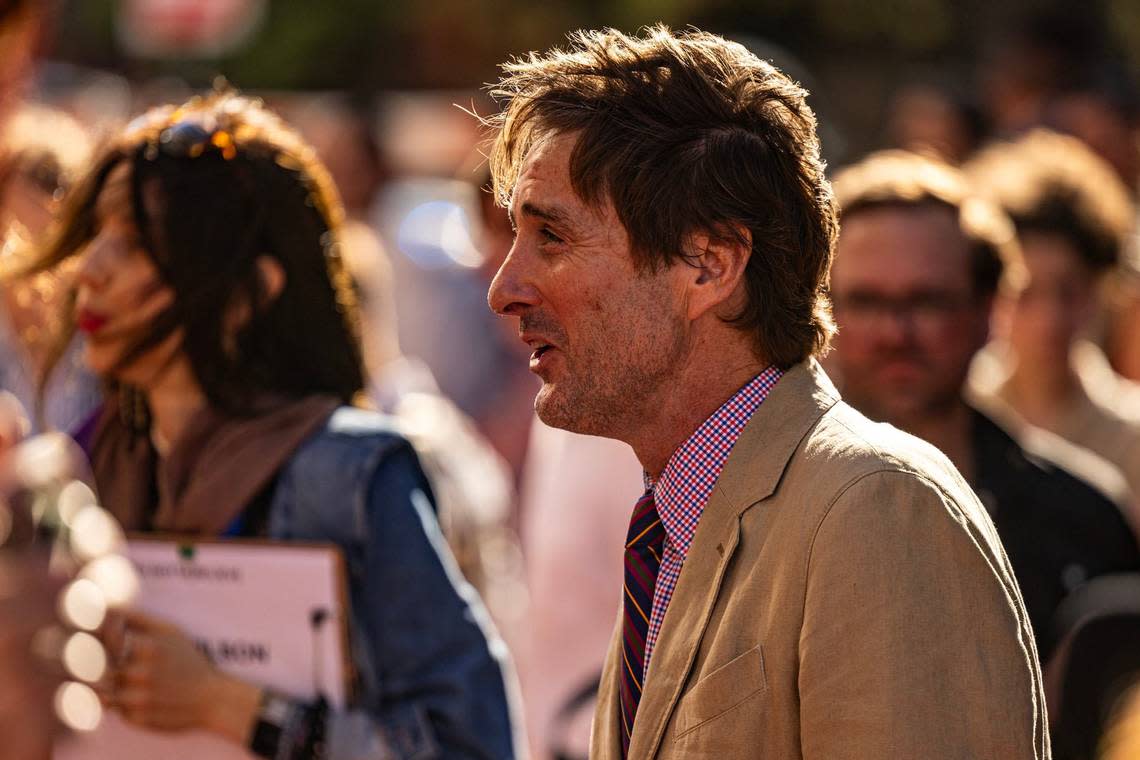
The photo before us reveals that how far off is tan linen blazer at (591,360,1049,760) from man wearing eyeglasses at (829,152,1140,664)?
1.59m

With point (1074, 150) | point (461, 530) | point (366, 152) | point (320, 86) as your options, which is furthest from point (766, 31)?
point (461, 530)

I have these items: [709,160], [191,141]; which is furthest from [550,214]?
[191,141]

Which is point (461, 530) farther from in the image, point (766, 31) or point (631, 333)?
point (766, 31)

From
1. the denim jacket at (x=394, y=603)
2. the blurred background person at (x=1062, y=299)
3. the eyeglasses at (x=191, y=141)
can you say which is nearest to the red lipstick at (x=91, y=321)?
the eyeglasses at (x=191, y=141)

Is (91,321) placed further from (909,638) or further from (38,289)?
(909,638)

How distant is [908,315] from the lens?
4.16 metres

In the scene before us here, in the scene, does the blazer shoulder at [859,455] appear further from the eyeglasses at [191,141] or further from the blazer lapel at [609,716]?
the eyeglasses at [191,141]

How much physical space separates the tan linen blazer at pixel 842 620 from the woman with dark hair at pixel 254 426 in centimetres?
97

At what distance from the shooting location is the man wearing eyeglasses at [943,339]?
12.4 ft

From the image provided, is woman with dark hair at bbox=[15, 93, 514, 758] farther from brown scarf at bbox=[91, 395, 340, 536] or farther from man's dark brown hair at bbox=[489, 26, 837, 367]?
man's dark brown hair at bbox=[489, 26, 837, 367]

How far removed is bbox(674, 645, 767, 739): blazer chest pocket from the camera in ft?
7.09

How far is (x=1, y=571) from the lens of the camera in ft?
4.97

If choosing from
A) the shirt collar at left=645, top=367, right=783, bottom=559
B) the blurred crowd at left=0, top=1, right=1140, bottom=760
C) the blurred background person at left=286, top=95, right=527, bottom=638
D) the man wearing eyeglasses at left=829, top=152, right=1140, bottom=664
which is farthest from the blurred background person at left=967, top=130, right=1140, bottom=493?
the shirt collar at left=645, top=367, right=783, bottom=559

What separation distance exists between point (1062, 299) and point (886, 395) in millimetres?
1549
